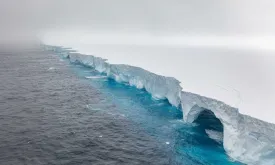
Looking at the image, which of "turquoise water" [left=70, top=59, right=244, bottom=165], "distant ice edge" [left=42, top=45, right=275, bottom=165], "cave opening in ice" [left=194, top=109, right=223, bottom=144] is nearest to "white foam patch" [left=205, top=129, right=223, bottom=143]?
"cave opening in ice" [left=194, top=109, right=223, bottom=144]

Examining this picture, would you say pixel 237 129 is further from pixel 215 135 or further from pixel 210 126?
pixel 210 126

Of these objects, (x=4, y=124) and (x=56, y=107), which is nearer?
(x=4, y=124)

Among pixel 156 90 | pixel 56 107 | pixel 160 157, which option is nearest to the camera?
pixel 160 157

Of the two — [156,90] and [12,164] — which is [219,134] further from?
[12,164]

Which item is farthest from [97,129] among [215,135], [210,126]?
[210,126]

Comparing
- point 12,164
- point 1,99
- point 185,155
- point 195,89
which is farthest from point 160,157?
point 1,99

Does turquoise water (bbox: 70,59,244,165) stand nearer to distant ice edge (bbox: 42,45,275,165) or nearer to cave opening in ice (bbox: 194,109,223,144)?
cave opening in ice (bbox: 194,109,223,144)

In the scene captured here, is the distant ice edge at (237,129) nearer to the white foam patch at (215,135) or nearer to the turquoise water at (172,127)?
the turquoise water at (172,127)

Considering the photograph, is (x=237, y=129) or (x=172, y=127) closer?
(x=237, y=129)
